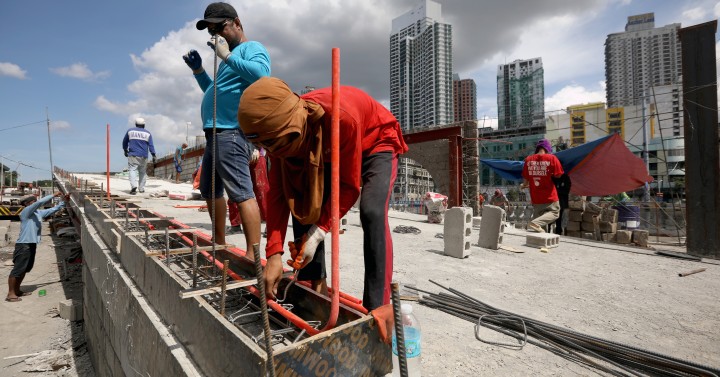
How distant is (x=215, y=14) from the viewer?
2.54m

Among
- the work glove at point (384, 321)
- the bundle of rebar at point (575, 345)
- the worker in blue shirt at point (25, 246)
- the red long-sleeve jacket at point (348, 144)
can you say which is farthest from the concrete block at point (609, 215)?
the worker in blue shirt at point (25, 246)

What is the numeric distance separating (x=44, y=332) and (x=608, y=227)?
15738 millimetres

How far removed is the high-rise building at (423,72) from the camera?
59.9m

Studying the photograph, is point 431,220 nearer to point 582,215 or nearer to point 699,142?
point 699,142

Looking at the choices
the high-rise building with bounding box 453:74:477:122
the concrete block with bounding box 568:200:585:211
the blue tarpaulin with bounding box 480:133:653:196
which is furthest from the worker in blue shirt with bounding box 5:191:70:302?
the high-rise building with bounding box 453:74:477:122

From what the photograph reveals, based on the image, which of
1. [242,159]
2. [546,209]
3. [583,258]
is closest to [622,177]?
[546,209]

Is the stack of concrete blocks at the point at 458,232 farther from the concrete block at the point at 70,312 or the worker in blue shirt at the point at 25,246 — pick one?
the worker in blue shirt at the point at 25,246

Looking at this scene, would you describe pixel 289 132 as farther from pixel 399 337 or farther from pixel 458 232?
pixel 458 232

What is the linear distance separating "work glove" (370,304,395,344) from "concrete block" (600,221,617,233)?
13.1 meters

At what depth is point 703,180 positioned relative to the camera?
18.4ft

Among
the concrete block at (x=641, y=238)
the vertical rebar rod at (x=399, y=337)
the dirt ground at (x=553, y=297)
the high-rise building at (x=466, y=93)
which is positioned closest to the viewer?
the vertical rebar rod at (x=399, y=337)

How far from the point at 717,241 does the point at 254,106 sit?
24.6ft

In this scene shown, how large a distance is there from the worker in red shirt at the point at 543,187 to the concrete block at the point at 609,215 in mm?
7425

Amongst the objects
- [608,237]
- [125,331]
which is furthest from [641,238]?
[125,331]
